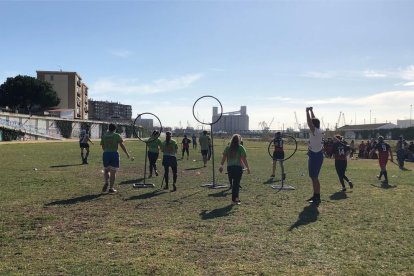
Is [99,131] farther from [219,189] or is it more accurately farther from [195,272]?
[195,272]

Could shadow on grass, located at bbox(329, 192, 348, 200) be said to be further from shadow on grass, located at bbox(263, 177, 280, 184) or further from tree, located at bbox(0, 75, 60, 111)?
tree, located at bbox(0, 75, 60, 111)

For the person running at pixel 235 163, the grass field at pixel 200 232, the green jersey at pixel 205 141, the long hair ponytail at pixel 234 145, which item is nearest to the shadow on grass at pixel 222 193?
the grass field at pixel 200 232

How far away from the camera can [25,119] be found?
61562mm

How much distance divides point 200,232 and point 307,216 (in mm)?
2702

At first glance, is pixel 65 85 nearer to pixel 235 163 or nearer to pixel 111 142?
pixel 111 142

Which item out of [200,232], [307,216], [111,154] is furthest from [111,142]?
[307,216]

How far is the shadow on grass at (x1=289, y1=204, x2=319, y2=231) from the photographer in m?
8.04

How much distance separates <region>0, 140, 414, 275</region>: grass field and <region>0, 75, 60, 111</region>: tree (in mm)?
81500

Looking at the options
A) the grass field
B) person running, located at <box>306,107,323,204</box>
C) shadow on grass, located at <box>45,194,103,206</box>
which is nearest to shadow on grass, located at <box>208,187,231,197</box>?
the grass field

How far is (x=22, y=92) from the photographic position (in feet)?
285

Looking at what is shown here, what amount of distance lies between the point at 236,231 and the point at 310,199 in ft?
12.9

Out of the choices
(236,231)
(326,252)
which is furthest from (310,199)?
(326,252)

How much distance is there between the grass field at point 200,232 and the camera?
216 inches

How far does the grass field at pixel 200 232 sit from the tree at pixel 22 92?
267 feet
